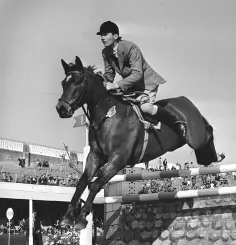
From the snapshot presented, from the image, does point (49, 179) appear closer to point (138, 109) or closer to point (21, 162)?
point (21, 162)

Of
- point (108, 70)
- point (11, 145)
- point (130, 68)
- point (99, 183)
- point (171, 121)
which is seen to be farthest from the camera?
point (11, 145)

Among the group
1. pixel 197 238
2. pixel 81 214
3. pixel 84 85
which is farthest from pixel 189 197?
pixel 84 85

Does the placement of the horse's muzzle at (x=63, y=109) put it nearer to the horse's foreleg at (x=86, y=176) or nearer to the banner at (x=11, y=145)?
the horse's foreleg at (x=86, y=176)

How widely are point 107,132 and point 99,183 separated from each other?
20.4 inches

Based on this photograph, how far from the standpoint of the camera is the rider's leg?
541 cm

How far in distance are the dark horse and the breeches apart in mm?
118

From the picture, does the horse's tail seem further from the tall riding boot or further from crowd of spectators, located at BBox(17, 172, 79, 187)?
crowd of spectators, located at BBox(17, 172, 79, 187)

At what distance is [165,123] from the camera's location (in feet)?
18.5

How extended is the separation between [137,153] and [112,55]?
103 centimetres

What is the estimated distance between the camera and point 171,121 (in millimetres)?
5629

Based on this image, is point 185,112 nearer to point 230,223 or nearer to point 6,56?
point 230,223

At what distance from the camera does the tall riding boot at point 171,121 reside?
5.54 m

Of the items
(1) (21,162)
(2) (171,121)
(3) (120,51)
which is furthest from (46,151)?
(3) (120,51)

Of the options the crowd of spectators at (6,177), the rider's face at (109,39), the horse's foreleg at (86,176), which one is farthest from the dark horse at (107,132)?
the crowd of spectators at (6,177)
